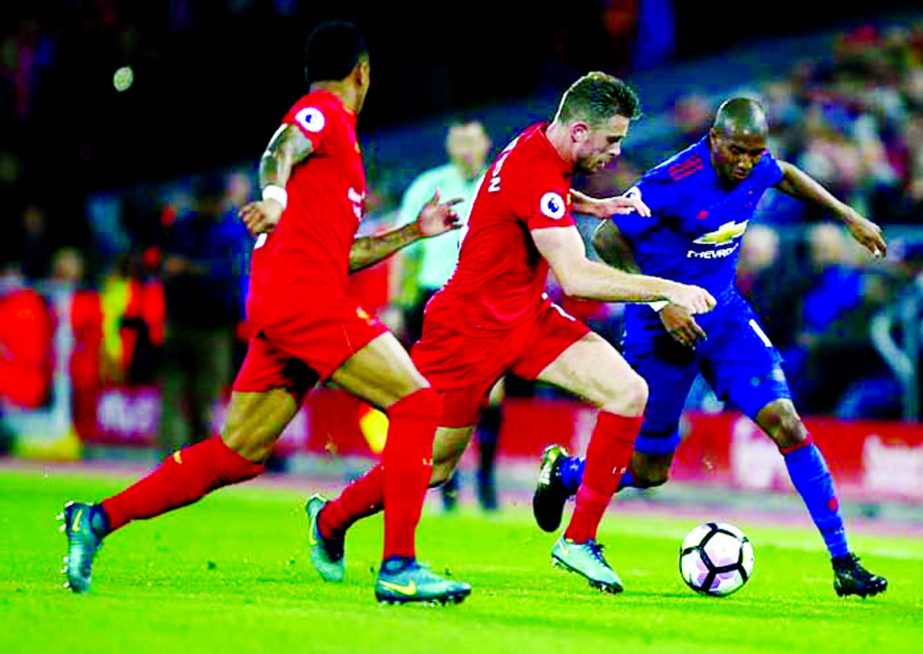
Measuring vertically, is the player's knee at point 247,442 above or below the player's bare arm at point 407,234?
below

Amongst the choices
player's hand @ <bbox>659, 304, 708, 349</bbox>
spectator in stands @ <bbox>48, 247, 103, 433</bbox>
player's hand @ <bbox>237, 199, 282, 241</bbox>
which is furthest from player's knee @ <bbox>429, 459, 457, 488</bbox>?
spectator in stands @ <bbox>48, 247, 103, 433</bbox>

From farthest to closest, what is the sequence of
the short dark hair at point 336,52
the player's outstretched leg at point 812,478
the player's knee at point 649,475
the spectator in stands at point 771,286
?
1. the spectator in stands at point 771,286
2. the player's knee at point 649,475
3. the player's outstretched leg at point 812,478
4. the short dark hair at point 336,52

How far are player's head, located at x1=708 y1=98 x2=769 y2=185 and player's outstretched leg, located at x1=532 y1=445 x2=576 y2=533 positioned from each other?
1.76 metres

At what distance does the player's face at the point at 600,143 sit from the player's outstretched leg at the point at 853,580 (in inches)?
84.0

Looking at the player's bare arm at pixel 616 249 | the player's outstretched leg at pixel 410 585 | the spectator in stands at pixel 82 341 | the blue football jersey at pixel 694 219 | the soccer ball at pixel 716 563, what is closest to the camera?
the player's outstretched leg at pixel 410 585

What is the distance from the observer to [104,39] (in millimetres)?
24328

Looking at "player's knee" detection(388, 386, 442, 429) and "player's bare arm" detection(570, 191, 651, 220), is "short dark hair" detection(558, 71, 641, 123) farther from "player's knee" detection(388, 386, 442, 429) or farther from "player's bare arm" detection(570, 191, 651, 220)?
"player's knee" detection(388, 386, 442, 429)

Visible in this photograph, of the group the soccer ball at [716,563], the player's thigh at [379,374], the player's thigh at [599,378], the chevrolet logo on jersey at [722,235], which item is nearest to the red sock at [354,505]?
the player's thigh at [599,378]

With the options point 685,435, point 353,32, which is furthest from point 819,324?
point 353,32

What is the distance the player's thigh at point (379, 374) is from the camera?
7.97 m

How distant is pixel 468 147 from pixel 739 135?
177 inches

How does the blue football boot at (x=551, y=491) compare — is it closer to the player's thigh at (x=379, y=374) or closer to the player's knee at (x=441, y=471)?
the player's knee at (x=441, y=471)

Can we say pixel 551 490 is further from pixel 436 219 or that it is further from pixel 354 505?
pixel 436 219

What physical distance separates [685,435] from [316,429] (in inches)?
154
